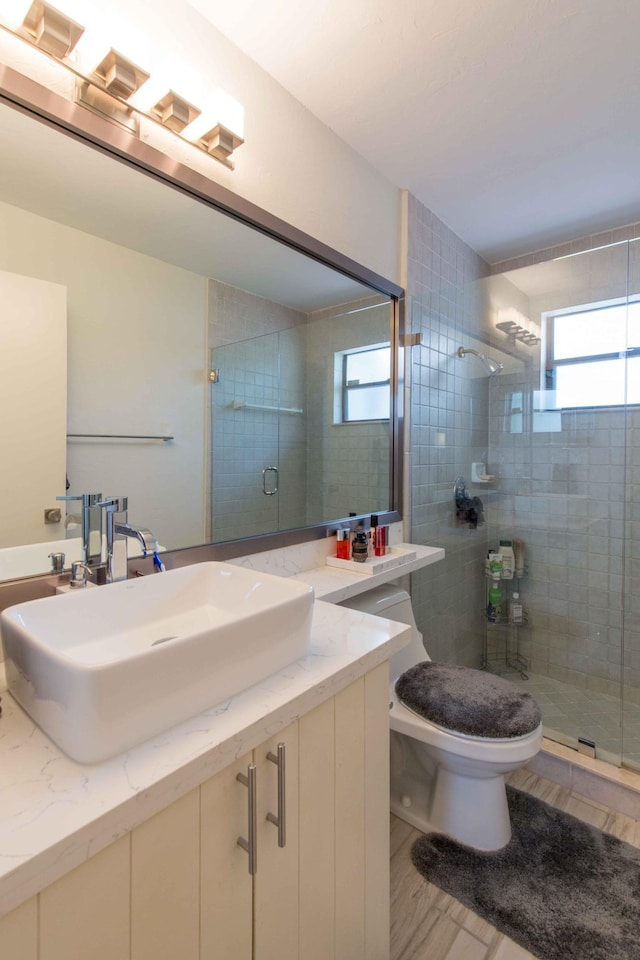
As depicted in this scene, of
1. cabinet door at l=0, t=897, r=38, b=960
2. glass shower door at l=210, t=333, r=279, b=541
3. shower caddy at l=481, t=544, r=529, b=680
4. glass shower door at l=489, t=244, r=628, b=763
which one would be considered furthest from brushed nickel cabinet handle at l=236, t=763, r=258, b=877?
shower caddy at l=481, t=544, r=529, b=680

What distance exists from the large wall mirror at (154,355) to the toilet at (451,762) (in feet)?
2.00

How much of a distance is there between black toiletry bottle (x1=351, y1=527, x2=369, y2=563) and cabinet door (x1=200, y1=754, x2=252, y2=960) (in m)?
1.01

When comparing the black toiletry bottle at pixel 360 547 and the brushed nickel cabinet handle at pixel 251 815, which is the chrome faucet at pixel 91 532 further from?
the black toiletry bottle at pixel 360 547

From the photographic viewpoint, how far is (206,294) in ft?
4.39

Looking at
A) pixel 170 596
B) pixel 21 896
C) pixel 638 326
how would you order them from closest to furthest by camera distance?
pixel 21 896 → pixel 170 596 → pixel 638 326

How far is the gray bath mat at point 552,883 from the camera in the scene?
1171 mm

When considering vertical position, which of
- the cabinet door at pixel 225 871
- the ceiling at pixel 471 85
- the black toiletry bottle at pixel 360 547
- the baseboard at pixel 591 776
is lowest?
the baseboard at pixel 591 776

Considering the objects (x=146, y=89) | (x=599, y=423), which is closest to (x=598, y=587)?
(x=599, y=423)

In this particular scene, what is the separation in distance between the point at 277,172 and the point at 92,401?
95 centimetres

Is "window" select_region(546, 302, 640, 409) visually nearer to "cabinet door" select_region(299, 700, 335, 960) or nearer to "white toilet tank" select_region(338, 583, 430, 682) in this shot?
"white toilet tank" select_region(338, 583, 430, 682)

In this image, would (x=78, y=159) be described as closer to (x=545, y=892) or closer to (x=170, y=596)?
(x=170, y=596)

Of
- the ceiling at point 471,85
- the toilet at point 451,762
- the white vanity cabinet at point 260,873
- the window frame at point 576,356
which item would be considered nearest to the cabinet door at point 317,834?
the white vanity cabinet at point 260,873

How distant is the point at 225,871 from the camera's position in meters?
0.67

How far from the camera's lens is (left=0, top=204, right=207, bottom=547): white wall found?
1.03 m
